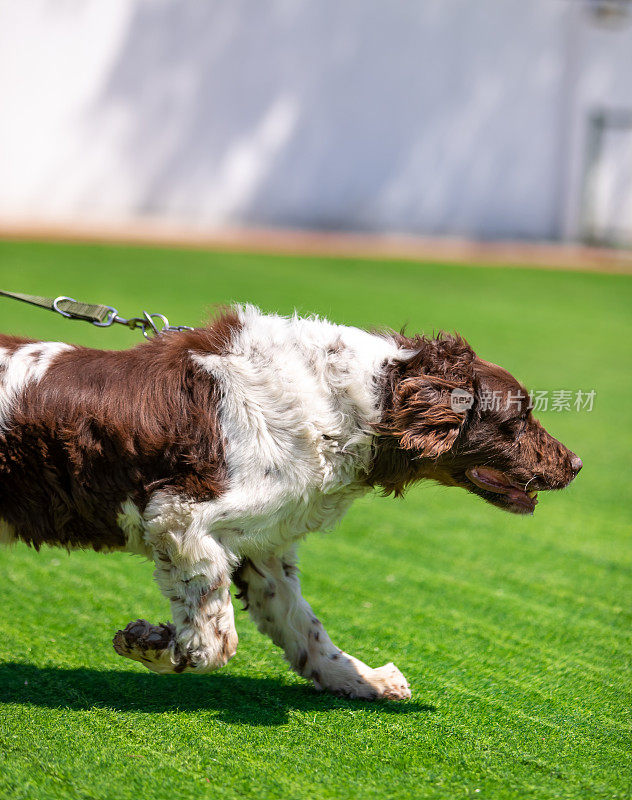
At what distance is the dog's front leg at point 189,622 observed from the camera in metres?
3.52

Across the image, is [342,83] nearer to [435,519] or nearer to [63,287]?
[63,287]

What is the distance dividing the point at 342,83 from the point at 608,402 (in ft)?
46.0

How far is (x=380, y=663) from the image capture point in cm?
422

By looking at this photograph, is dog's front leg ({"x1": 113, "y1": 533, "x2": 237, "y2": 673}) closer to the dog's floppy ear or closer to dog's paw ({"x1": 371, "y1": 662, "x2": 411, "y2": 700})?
dog's paw ({"x1": 371, "y1": 662, "x2": 411, "y2": 700})

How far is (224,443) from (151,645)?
78 centimetres

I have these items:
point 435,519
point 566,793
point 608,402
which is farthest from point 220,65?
point 566,793

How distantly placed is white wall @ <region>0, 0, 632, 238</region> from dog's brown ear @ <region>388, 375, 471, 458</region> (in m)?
16.9

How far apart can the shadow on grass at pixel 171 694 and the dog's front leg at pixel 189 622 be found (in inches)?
8.8

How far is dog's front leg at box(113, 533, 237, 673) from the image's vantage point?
352cm

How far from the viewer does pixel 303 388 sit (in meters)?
3.62

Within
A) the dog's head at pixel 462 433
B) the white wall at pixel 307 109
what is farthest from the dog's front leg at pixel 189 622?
the white wall at pixel 307 109

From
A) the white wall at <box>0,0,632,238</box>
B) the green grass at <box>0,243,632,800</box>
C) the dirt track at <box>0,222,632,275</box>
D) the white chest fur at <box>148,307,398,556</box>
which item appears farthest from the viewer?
the white wall at <box>0,0,632,238</box>

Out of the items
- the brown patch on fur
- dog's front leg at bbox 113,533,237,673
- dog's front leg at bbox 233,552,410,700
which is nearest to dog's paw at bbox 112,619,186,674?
dog's front leg at bbox 113,533,237,673

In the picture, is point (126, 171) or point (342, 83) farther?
point (342, 83)
